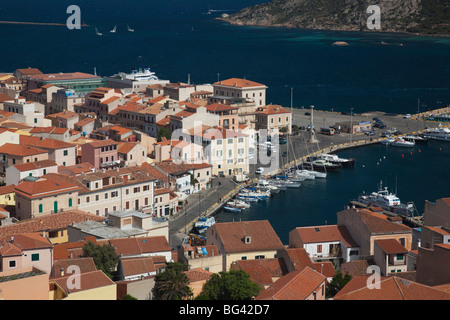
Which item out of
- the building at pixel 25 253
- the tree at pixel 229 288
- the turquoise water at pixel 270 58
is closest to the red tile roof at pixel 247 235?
the tree at pixel 229 288

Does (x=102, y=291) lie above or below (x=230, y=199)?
above

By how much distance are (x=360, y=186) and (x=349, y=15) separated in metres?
77.4

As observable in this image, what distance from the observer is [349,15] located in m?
102

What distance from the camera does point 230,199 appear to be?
25.1m

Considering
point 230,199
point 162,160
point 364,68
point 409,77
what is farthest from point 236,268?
point 364,68

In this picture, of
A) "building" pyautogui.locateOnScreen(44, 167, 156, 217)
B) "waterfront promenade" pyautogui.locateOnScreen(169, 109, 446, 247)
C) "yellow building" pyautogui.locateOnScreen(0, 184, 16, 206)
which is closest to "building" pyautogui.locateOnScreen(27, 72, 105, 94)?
"waterfront promenade" pyautogui.locateOnScreen(169, 109, 446, 247)

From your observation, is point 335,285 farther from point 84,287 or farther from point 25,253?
point 25,253

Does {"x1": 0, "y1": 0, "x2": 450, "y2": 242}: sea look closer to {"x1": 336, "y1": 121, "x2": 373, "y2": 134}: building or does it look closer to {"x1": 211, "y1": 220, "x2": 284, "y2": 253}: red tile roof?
{"x1": 336, "y1": 121, "x2": 373, "y2": 134}: building

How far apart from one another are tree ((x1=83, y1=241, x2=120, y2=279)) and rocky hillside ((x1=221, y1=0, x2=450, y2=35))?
81.4 meters

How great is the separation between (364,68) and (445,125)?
29145mm

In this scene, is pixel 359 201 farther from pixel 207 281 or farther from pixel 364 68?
pixel 364 68

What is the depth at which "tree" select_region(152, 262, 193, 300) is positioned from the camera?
1272 cm

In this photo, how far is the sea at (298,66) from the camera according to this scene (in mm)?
27328

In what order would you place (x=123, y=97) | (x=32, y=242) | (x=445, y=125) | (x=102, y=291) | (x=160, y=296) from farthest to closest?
(x=445, y=125)
(x=123, y=97)
(x=32, y=242)
(x=160, y=296)
(x=102, y=291)
